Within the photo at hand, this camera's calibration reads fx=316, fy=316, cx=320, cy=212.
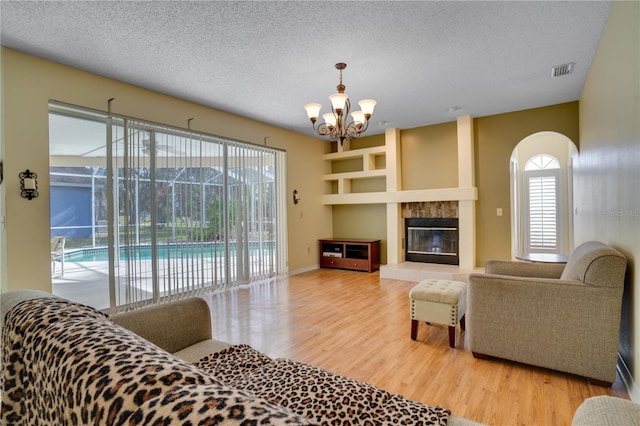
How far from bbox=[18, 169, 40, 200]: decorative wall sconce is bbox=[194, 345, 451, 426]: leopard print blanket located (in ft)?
9.44

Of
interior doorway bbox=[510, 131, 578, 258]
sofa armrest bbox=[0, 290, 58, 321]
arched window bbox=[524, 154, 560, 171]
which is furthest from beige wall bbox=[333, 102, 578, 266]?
sofa armrest bbox=[0, 290, 58, 321]

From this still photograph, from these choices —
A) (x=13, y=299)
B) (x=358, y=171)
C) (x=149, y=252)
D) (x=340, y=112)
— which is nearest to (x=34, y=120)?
(x=149, y=252)

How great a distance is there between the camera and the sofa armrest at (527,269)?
2984 millimetres

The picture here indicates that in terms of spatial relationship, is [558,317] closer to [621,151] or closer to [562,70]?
[621,151]

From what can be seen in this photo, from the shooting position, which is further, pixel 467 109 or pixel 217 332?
pixel 467 109

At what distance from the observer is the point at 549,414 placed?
1868 mm

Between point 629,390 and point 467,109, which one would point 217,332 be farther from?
point 467,109

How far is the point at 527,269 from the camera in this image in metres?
3.10

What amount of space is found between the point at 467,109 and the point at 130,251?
533 centimetres

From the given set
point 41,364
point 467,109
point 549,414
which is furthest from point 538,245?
point 41,364

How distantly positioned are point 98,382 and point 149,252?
3.74 meters

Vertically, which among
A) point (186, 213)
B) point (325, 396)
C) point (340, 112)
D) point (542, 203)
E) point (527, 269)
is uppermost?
point (340, 112)

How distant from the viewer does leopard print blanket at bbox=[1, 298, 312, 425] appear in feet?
2.00

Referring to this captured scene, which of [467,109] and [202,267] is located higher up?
[467,109]
